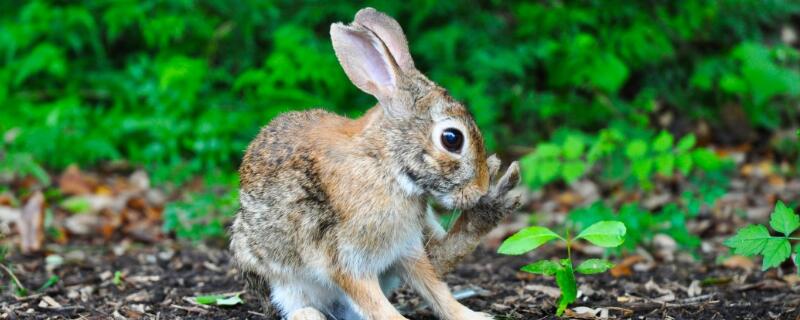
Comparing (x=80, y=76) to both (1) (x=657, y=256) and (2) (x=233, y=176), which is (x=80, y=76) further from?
(1) (x=657, y=256)

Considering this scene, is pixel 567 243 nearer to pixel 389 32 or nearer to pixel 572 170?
pixel 389 32

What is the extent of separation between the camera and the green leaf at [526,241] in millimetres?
4316

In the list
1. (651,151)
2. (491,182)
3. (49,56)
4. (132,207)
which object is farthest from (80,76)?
(491,182)

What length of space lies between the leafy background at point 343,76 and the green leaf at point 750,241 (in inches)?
156

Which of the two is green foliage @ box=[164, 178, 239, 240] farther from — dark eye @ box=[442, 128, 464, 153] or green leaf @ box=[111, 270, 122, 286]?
dark eye @ box=[442, 128, 464, 153]

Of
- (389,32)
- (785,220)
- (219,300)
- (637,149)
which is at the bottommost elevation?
(219,300)

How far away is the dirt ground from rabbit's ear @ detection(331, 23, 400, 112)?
1.26 m

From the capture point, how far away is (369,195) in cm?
439

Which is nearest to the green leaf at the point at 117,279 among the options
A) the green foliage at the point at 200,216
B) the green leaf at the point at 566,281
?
the green foliage at the point at 200,216

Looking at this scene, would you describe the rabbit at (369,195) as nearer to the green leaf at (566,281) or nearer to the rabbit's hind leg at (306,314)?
the rabbit's hind leg at (306,314)

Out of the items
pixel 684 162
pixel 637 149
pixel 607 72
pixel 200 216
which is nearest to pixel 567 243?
pixel 684 162

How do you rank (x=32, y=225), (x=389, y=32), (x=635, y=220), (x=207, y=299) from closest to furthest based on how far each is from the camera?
(x=389, y=32)
(x=207, y=299)
(x=635, y=220)
(x=32, y=225)

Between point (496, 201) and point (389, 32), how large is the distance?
37.3 inches

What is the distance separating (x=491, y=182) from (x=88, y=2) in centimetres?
678
